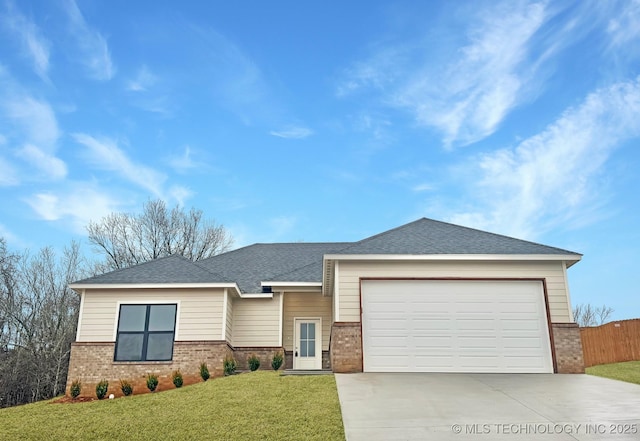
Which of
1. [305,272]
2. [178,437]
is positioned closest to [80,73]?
[305,272]

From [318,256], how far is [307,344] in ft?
15.3

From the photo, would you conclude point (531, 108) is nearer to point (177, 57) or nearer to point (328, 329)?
point (328, 329)

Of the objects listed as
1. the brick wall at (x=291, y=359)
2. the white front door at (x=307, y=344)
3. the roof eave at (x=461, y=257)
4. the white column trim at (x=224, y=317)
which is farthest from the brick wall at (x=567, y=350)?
the white column trim at (x=224, y=317)

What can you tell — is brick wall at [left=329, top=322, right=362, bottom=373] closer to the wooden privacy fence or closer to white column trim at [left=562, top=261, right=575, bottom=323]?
white column trim at [left=562, top=261, right=575, bottom=323]

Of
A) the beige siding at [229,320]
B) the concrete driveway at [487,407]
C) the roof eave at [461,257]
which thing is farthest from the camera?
the beige siding at [229,320]

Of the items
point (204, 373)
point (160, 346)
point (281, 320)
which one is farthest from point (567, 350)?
point (160, 346)

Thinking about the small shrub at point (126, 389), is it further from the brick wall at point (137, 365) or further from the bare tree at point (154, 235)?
the bare tree at point (154, 235)

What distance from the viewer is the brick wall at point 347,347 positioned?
13586 millimetres

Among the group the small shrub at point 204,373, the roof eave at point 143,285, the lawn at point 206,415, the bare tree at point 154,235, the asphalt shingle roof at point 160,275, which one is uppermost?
the bare tree at point 154,235

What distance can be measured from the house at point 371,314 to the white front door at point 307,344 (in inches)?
1.4

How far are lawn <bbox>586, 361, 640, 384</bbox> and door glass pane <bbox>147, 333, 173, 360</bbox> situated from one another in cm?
1261

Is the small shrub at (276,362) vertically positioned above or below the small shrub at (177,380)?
above

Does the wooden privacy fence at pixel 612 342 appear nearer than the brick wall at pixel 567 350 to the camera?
No

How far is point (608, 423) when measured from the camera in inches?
322
